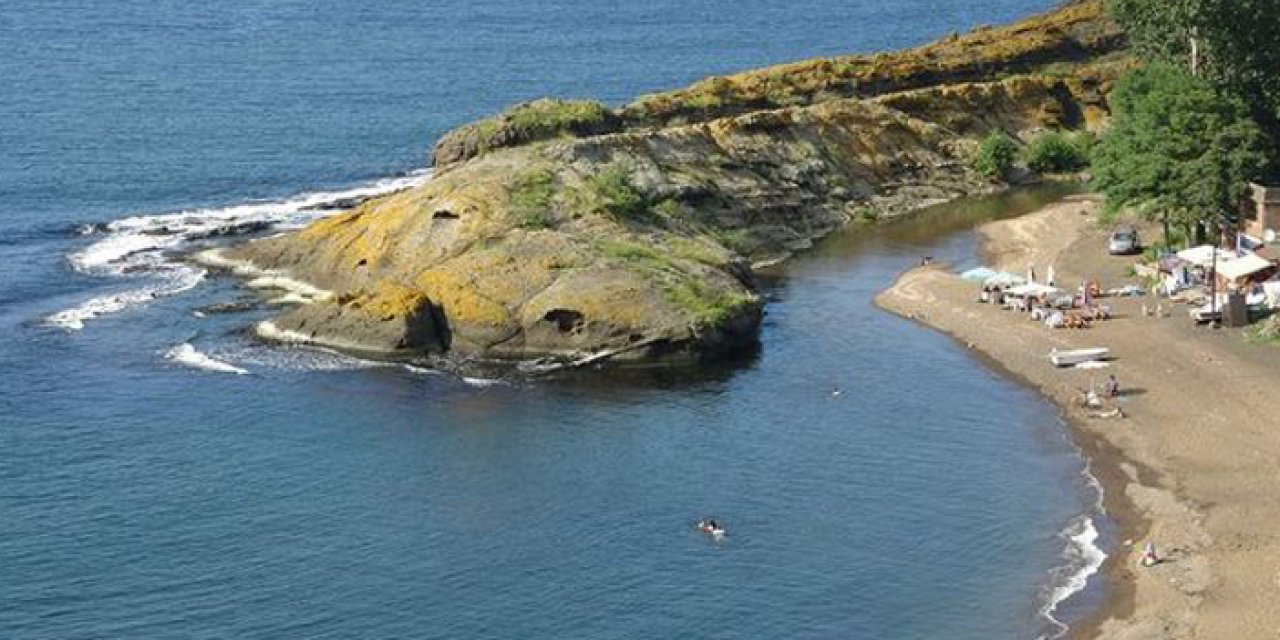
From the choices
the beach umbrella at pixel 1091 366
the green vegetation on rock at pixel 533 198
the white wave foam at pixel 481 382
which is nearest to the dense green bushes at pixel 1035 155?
the green vegetation on rock at pixel 533 198

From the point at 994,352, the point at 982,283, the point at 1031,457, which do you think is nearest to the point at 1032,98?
the point at 982,283

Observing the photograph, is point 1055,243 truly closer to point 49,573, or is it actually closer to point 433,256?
point 433,256

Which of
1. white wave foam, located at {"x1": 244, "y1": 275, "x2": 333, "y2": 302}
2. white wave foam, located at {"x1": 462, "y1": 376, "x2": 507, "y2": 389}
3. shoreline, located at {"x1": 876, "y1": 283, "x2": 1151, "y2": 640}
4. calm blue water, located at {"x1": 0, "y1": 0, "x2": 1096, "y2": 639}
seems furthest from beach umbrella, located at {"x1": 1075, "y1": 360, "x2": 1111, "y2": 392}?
white wave foam, located at {"x1": 244, "y1": 275, "x2": 333, "y2": 302}

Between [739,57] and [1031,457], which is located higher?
[739,57]

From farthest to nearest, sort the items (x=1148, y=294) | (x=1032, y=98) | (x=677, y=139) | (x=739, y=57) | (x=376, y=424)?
(x=739, y=57) → (x=1032, y=98) → (x=677, y=139) → (x=1148, y=294) → (x=376, y=424)

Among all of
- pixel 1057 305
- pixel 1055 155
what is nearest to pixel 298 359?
pixel 1057 305

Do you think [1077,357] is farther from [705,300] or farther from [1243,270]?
[705,300]
